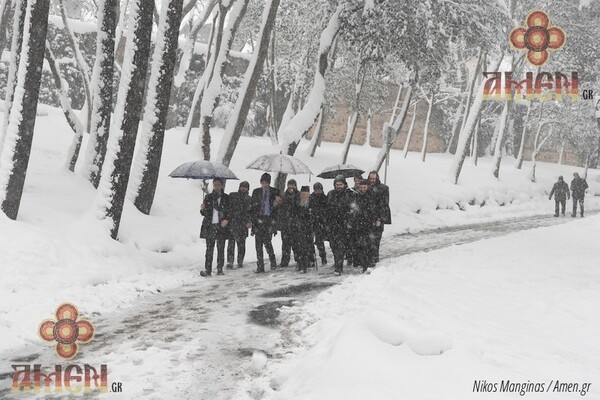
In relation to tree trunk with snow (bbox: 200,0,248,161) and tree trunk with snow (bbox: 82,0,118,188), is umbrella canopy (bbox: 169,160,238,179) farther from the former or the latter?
tree trunk with snow (bbox: 200,0,248,161)

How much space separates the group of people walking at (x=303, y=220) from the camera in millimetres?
9625

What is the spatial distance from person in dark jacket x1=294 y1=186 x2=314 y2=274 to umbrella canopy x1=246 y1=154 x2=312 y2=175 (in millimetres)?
1291

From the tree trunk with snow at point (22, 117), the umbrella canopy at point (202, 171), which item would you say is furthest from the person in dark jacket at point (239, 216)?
the tree trunk with snow at point (22, 117)

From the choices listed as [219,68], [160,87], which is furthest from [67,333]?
[219,68]

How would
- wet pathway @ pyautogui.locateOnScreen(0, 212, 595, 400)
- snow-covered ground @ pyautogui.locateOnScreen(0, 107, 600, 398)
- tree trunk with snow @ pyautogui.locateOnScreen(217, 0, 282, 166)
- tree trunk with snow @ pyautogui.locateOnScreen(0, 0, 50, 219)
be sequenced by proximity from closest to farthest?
wet pathway @ pyautogui.locateOnScreen(0, 212, 595, 400) < snow-covered ground @ pyautogui.locateOnScreen(0, 107, 600, 398) < tree trunk with snow @ pyautogui.locateOnScreen(0, 0, 50, 219) < tree trunk with snow @ pyautogui.locateOnScreen(217, 0, 282, 166)

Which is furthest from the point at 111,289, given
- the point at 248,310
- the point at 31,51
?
the point at 31,51

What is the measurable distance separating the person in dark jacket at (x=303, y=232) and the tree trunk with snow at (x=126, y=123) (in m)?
3.41

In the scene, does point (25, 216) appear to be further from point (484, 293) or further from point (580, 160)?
point (580, 160)

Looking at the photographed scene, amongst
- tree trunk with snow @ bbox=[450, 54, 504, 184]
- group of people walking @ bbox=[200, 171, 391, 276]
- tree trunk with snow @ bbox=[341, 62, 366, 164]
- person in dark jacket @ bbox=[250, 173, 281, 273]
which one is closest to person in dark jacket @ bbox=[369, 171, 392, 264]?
group of people walking @ bbox=[200, 171, 391, 276]

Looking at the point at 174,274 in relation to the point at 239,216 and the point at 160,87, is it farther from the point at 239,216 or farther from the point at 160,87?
the point at 160,87

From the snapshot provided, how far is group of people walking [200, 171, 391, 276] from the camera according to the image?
9.62m

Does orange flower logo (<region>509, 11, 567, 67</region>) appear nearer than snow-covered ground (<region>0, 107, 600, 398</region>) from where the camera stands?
No

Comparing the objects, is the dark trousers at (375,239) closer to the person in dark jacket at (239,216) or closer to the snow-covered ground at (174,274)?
the snow-covered ground at (174,274)

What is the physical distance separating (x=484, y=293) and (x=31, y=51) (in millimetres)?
8360
